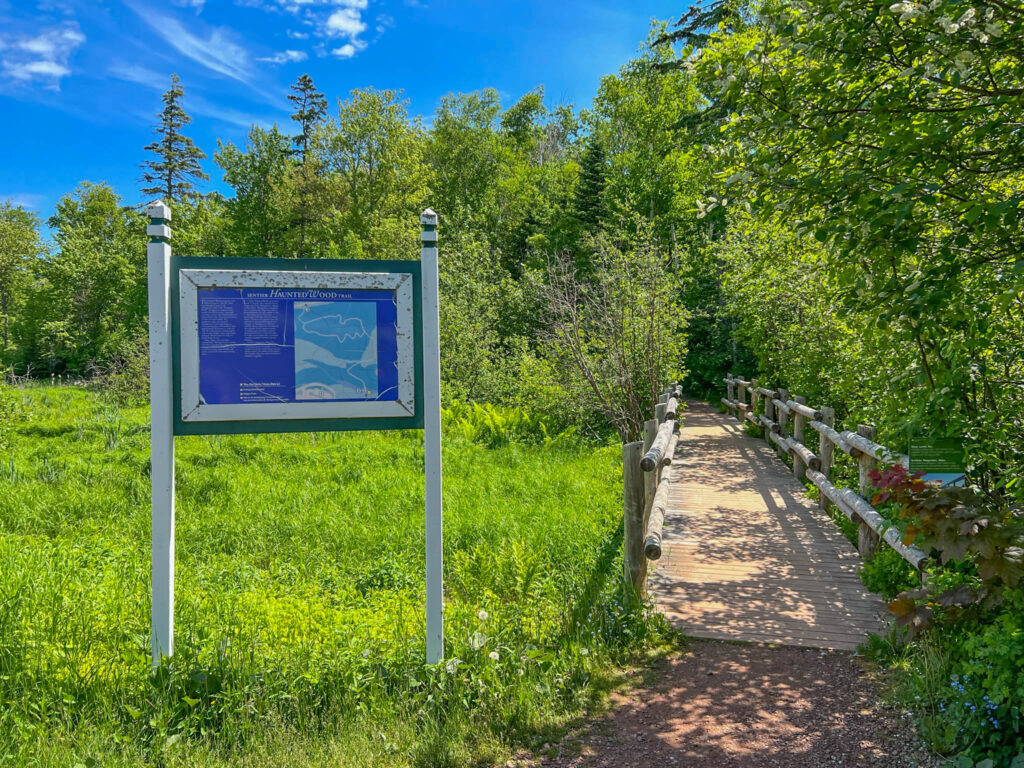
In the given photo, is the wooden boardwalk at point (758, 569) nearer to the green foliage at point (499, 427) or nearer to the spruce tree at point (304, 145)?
the green foliage at point (499, 427)

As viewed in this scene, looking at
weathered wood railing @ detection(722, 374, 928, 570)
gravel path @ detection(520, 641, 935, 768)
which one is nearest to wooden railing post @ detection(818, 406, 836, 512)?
weathered wood railing @ detection(722, 374, 928, 570)

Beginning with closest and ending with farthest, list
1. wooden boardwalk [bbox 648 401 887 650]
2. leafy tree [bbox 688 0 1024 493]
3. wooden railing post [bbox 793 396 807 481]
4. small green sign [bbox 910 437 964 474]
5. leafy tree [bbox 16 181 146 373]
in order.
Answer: leafy tree [bbox 688 0 1024 493], small green sign [bbox 910 437 964 474], wooden boardwalk [bbox 648 401 887 650], wooden railing post [bbox 793 396 807 481], leafy tree [bbox 16 181 146 373]

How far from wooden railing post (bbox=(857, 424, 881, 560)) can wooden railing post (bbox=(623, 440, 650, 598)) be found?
8.07ft

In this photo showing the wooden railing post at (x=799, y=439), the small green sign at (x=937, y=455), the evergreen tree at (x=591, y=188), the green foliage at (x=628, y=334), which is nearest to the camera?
the small green sign at (x=937, y=455)

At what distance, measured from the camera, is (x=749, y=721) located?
11.7 feet

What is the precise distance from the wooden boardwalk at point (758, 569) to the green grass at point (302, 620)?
63 cm

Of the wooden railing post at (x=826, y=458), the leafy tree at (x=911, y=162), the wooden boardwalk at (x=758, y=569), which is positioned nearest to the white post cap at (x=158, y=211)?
the leafy tree at (x=911, y=162)

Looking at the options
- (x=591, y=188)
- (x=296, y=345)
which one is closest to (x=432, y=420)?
(x=296, y=345)

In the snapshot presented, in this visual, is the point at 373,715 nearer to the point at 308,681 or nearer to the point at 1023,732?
the point at 308,681

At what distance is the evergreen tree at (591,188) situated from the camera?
98.2ft

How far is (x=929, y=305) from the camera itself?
318 centimetres

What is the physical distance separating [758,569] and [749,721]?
8.11ft

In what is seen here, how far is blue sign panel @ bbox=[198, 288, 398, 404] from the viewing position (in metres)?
3.71

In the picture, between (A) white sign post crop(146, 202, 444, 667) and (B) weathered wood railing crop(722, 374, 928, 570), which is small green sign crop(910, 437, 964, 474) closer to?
(B) weathered wood railing crop(722, 374, 928, 570)
